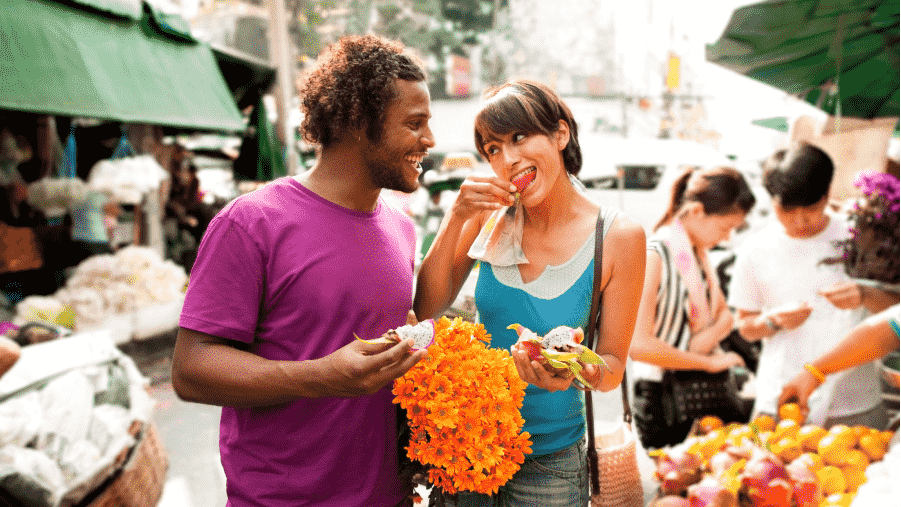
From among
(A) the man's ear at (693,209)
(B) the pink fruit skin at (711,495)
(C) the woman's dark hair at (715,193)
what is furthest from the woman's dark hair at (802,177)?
(B) the pink fruit skin at (711,495)

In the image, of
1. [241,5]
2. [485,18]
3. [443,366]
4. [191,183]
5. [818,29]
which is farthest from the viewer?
[485,18]

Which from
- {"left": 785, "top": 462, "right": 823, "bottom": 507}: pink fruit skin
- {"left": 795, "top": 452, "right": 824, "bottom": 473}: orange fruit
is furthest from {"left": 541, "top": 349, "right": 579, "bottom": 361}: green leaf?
{"left": 795, "top": 452, "right": 824, "bottom": 473}: orange fruit

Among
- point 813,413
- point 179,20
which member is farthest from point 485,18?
point 813,413

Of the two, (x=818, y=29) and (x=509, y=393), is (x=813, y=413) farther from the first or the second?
(x=509, y=393)

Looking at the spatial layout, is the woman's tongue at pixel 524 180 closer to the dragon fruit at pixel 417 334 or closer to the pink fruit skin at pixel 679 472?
the dragon fruit at pixel 417 334

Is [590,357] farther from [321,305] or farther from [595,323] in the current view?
[321,305]

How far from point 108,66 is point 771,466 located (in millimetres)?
6207

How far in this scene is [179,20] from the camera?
290 inches

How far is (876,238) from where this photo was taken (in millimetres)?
3150

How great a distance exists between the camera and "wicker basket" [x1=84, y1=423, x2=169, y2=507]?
3.78 m

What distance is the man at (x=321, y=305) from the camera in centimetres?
166

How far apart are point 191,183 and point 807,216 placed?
10465 mm

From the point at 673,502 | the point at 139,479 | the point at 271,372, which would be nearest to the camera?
the point at 271,372

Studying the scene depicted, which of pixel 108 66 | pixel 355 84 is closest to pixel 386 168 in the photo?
pixel 355 84
